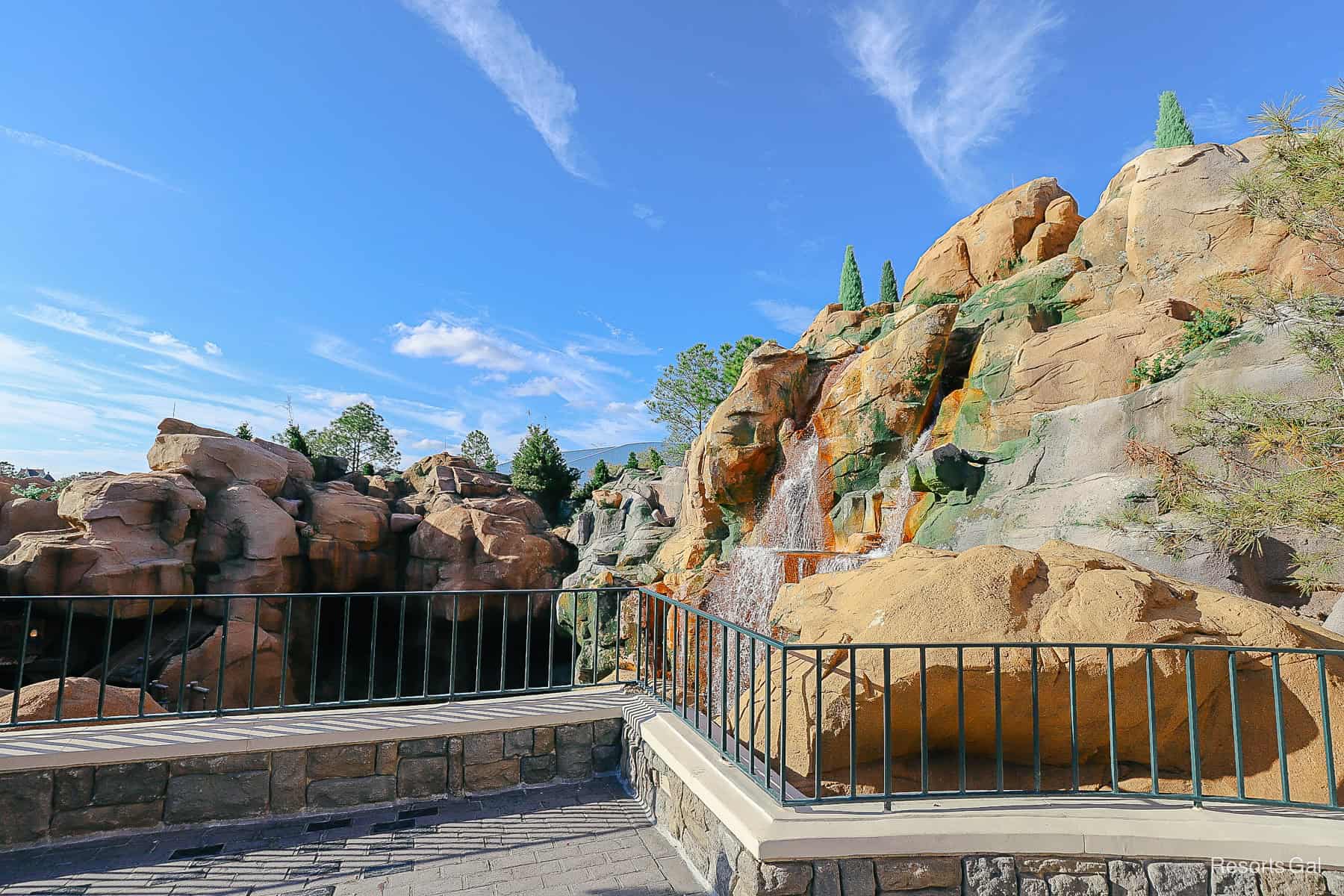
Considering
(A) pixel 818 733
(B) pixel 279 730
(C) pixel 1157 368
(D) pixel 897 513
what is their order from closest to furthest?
1. (A) pixel 818 733
2. (B) pixel 279 730
3. (C) pixel 1157 368
4. (D) pixel 897 513

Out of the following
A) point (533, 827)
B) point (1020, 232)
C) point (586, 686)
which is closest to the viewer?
point (533, 827)

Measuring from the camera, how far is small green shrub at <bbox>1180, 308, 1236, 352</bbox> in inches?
375

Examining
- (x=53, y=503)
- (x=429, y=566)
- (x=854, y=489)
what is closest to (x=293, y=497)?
(x=429, y=566)

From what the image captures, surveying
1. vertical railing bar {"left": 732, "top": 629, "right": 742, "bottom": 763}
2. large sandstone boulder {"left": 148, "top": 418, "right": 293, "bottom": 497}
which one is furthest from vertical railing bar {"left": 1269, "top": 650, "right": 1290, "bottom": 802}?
large sandstone boulder {"left": 148, "top": 418, "right": 293, "bottom": 497}

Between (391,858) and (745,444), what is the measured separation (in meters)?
13.7

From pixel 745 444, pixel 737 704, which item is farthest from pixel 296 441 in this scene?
pixel 737 704

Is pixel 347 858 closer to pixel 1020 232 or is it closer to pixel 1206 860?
pixel 1206 860

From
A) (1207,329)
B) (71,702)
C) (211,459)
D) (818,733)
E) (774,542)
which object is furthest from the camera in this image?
(211,459)

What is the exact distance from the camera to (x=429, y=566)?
20.5 meters

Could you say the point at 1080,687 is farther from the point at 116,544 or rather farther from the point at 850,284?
the point at 850,284

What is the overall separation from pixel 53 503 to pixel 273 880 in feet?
70.0

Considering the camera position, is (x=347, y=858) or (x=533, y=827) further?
(x=533, y=827)

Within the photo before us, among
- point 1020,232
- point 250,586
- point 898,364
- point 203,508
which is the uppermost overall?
point 1020,232

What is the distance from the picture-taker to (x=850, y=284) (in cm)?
3372
